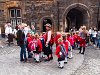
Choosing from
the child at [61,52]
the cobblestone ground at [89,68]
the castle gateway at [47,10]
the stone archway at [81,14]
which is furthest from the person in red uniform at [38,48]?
the stone archway at [81,14]

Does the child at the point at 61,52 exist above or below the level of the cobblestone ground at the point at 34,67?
above

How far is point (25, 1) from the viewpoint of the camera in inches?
1046

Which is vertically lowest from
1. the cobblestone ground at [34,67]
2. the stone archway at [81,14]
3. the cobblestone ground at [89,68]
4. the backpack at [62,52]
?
the cobblestone ground at [89,68]

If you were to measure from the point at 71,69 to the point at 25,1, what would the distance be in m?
14.2

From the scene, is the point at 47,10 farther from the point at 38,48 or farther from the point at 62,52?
the point at 62,52

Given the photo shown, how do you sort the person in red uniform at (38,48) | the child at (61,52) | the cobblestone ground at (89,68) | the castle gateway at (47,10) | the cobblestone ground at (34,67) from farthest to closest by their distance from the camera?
the castle gateway at (47,10) → the person in red uniform at (38,48) → the child at (61,52) → the cobblestone ground at (89,68) → the cobblestone ground at (34,67)

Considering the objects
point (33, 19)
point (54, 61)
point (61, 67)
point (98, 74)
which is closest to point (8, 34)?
point (33, 19)

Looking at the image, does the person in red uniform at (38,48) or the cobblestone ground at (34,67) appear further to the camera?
the person in red uniform at (38,48)

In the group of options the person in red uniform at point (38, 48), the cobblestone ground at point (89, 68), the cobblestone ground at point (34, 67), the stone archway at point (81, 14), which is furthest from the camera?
the stone archway at point (81, 14)

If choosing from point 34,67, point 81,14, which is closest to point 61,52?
point 34,67

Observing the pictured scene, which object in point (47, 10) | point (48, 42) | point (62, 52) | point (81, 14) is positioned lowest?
point (62, 52)

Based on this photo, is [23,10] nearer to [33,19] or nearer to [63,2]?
[33,19]

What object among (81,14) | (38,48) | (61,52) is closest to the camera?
(61,52)

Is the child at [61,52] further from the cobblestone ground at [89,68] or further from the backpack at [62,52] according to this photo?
the cobblestone ground at [89,68]
